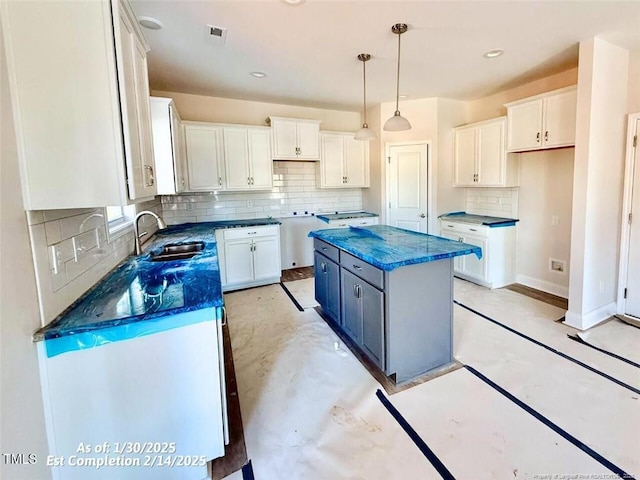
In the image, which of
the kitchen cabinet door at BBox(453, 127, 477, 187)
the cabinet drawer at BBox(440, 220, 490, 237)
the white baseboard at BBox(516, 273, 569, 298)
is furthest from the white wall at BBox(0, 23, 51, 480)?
the white baseboard at BBox(516, 273, 569, 298)

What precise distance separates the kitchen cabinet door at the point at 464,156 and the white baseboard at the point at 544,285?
1.46 meters

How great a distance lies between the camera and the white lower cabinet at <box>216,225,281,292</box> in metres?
4.09

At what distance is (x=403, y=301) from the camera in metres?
2.13

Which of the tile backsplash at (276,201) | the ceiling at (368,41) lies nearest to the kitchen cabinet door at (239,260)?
the tile backsplash at (276,201)

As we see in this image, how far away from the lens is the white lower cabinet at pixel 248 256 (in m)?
4.09

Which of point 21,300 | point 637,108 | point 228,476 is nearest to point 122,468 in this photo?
point 228,476

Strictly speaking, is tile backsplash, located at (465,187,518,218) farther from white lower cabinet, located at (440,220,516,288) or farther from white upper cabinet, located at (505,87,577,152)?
white upper cabinet, located at (505,87,577,152)

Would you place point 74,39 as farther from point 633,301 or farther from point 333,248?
point 633,301

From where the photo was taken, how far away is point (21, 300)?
1.11 meters

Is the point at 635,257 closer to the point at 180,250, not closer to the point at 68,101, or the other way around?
the point at 180,250

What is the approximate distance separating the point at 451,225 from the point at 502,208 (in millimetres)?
723

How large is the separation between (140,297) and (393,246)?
5.59ft

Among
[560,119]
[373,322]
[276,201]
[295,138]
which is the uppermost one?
[295,138]

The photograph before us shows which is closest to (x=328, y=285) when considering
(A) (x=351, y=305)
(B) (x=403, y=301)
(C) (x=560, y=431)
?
(A) (x=351, y=305)
